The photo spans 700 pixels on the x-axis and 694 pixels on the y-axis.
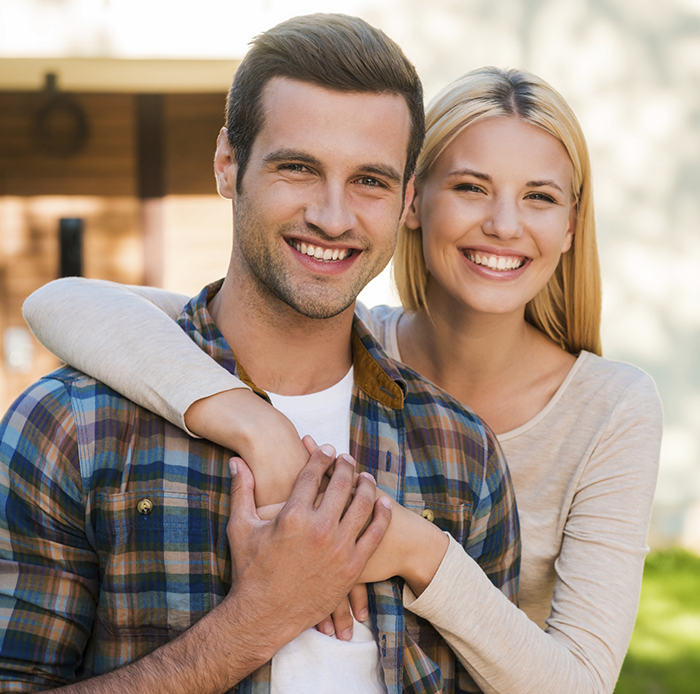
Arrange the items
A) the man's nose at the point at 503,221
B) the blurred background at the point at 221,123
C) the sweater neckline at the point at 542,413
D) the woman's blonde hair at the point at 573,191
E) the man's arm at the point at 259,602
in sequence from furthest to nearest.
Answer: the blurred background at the point at 221,123 < the sweater neckline at the point at 542,413 < the woman's blonde hair at the point at 573,191 < the man's nose at the point at 503,221 < the man's arm at the point at 259,602

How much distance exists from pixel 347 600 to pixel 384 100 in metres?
1.02

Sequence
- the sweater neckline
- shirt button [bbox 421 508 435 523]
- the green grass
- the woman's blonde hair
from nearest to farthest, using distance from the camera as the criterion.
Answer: shirt button [bbox 421 508 435 523]
the woman's blonde hair
the sweater neckline
the green grass

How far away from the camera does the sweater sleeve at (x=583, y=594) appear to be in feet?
5.30

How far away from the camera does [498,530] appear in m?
1.86

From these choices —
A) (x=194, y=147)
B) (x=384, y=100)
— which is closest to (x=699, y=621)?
(x=384, y=100)

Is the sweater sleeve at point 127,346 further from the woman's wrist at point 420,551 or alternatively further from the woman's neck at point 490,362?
the woman's neck at point 490,362

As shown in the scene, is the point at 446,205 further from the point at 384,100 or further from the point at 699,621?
the point at 699,621

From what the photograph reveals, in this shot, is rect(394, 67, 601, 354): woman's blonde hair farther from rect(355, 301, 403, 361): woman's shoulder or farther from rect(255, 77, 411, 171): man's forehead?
rect(255, 77, 411, 171): man's forehead

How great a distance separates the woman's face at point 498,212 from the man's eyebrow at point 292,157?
68cm

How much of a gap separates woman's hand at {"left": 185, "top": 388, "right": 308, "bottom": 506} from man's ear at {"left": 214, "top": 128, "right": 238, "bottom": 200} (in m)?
0.53

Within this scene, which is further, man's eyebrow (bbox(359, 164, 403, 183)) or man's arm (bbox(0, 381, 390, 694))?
man's eyebrow (bbox(359, 164, 403, 183))

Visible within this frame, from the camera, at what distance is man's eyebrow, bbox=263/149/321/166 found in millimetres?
1636

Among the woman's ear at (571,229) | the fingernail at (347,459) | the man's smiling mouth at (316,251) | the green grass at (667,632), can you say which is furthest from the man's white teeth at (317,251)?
the green grass at (667,632)

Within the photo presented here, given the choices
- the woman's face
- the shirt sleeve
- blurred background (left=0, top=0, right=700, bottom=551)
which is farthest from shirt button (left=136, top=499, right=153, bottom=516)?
blurred background (left=0, top=0, right=700, bottom=551)
